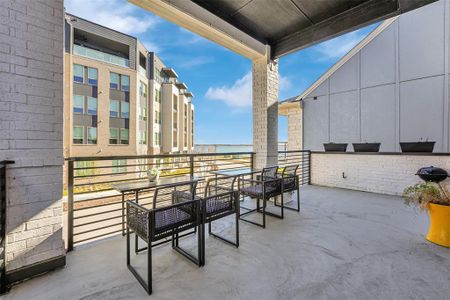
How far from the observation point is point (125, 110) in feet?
50.6

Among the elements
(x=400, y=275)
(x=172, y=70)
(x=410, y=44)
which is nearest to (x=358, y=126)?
(x=410, y=44)

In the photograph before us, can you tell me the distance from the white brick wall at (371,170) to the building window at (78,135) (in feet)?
45.7

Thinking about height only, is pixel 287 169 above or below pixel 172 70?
below

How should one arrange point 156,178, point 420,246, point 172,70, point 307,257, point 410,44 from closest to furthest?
1. point 307,257
2. point 420,246
3. point 156,178
4. point 410,44
5. point 172,70

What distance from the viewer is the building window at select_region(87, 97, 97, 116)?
1386 cm

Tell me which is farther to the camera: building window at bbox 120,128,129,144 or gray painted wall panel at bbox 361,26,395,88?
building window at bbox 120,128,129,144

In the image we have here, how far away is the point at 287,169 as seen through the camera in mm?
4027

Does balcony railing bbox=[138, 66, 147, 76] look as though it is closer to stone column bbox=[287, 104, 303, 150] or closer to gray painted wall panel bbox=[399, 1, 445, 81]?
stone column bbox=[287, 104, 303, 150]

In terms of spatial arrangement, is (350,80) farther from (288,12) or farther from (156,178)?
(156,178)

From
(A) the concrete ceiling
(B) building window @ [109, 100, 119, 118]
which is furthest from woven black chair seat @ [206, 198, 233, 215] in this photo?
(B) building window @ [109, 100, 119, 118]

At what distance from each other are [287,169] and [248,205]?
1.09 m

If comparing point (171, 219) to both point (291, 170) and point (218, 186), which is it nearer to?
point (218, 186)

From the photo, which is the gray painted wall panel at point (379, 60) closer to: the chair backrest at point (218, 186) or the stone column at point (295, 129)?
the stone column at point (295, 129)

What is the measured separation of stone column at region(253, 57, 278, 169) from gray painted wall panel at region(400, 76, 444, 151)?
3.82 m
